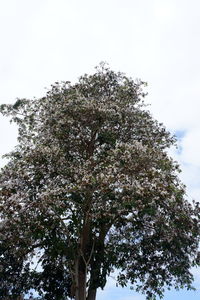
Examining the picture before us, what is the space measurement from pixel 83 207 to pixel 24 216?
2.61 meters

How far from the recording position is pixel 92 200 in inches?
701

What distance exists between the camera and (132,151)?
60.7 ft

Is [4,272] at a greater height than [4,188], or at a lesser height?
lesser

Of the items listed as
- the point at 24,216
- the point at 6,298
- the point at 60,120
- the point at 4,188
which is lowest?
the point at 6,298

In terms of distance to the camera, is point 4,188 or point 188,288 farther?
point 188,288

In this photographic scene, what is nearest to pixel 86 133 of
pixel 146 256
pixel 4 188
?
pixel 4 188

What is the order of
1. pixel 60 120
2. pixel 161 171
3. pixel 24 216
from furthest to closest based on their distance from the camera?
1. pixel 60 120
2. pixel 161 171
3. pixel 24 216

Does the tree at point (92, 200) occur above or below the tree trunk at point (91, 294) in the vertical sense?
above

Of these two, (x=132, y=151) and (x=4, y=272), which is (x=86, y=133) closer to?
(x=132, y=151)

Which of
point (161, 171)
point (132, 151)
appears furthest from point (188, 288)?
point (132, 151)

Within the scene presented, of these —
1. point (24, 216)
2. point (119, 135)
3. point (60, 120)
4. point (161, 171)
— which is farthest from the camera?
point (119, 135)

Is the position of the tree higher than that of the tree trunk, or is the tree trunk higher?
the tree

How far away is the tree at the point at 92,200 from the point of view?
17609 millimetres

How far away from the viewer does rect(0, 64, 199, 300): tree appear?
17609mm
